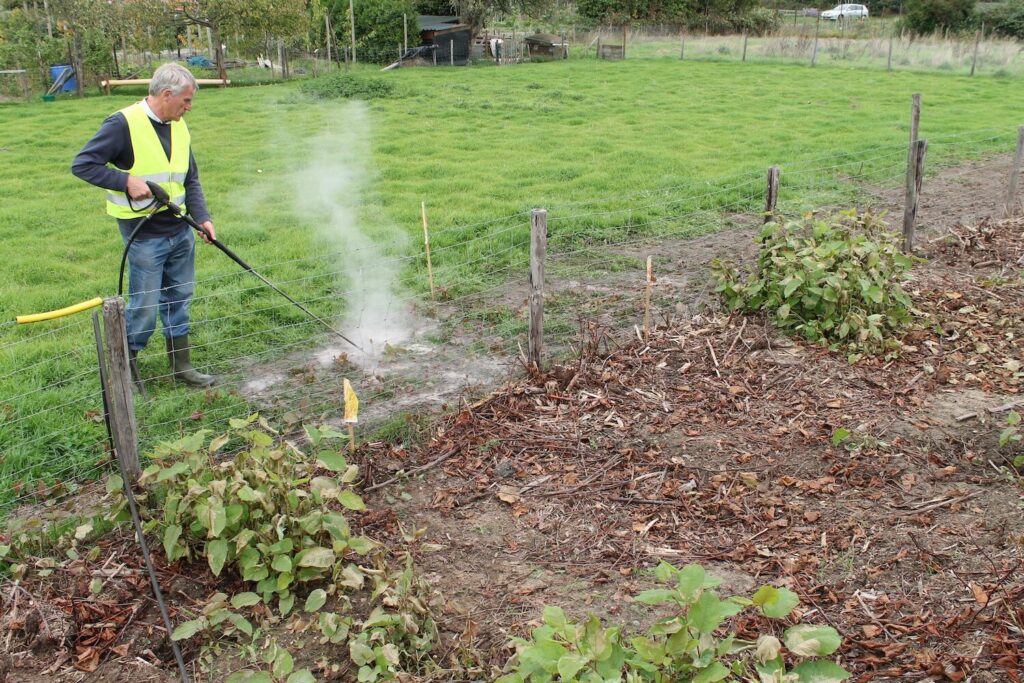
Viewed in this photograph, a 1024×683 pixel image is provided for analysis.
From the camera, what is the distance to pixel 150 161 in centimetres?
510

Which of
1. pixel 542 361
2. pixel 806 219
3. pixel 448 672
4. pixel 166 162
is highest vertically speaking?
pixel 166 162

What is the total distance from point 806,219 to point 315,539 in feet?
14.5

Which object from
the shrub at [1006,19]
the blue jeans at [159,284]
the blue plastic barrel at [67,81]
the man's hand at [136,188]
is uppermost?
the shrub at [1006,19]

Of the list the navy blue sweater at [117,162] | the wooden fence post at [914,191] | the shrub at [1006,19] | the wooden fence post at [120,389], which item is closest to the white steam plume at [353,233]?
the navy blue sweater at [117,162]

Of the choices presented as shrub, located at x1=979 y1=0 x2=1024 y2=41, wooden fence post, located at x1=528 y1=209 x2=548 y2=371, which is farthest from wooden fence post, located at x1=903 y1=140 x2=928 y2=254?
shrub, located at x1=979 y1=0 x2=1024 y2=41

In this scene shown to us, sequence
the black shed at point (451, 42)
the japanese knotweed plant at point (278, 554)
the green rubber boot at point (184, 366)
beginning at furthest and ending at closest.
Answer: the black shed at point (451, 42), the green rubber boot at point (184, 366), the japanese knotweed plant at point (278, 554)

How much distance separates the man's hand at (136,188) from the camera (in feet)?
16.1

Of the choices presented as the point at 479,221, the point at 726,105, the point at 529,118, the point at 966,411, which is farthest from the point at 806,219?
the point at 726,105

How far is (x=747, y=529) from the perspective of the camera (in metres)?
4.09

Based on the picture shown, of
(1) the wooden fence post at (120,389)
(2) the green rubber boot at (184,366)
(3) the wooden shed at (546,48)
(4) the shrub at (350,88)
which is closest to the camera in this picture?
(1) the wooden fence post at (120,389)

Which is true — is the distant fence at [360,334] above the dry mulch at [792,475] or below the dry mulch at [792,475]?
above

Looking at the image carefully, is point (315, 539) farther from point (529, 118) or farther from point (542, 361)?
point (529, 118)

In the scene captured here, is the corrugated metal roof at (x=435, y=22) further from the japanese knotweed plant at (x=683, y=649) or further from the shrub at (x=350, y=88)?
the japanese knotweed plant at (x=683, y=649)

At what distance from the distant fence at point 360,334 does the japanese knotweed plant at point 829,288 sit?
532 mm
